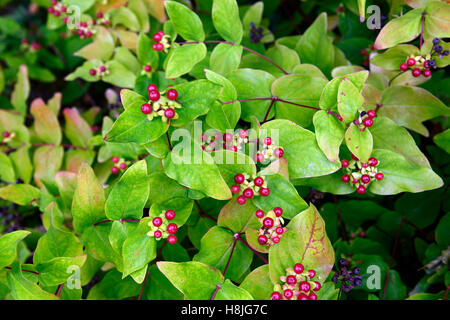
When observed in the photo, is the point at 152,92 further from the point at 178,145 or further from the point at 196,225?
the point at 196,225

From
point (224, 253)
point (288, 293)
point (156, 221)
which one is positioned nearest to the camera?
point (288, 293)

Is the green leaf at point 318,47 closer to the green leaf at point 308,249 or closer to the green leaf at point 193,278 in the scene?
the green leaf at point 308,249

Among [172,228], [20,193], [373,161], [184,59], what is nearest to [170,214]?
[172,228]

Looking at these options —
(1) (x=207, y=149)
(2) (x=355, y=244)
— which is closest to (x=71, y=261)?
(1) (x=207, y=149)

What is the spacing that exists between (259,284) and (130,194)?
465 millimetres

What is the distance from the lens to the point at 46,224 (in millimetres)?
1384

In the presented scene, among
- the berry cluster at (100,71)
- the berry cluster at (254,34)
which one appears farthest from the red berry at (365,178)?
the berry cluster at (100,71)

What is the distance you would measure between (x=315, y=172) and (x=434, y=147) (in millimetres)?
710

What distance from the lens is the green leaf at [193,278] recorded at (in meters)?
1.02

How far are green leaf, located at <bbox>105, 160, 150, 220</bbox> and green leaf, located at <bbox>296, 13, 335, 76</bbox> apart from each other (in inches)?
32.3

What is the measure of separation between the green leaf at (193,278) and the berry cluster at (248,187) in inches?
8.7

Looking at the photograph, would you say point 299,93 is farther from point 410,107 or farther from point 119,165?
point 119,165

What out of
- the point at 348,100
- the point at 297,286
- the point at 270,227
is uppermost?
the point at 348,100

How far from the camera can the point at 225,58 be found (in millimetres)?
1345
